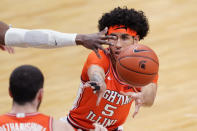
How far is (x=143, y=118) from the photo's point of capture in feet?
25.4

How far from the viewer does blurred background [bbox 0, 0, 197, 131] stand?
7.83m

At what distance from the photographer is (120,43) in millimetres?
5383

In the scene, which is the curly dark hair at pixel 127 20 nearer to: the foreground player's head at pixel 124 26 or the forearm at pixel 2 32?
the foreground player's head at pixel 124 26

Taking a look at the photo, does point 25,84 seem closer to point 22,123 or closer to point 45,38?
point 22,123

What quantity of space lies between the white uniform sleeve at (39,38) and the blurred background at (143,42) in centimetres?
295

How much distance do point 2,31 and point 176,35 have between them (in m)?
5.56

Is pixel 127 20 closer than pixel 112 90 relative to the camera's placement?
No

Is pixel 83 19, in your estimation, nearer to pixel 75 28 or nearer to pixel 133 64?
pixel 75 28

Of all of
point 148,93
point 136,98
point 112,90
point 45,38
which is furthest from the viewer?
point 148,93

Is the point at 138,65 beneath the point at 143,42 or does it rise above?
above

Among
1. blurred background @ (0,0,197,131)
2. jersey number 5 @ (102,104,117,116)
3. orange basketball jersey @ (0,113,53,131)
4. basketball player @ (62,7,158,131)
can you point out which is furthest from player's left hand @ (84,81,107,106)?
blurred background @ (0,0,197,131)

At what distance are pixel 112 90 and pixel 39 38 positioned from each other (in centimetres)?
93

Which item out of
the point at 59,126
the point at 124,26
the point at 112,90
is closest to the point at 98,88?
the point at 112,90

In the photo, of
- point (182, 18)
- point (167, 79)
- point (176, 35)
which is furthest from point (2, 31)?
point (182, 18)
